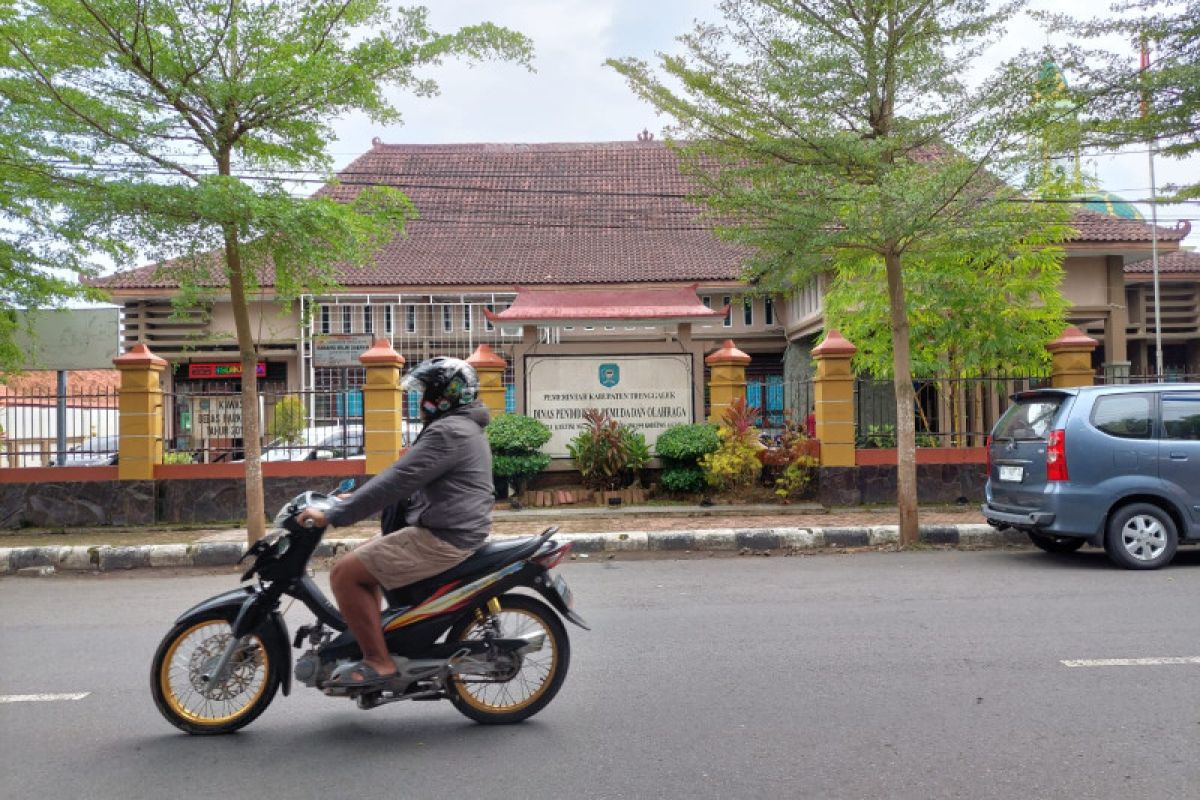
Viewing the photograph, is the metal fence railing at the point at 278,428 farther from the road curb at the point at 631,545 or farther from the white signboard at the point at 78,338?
the road curb at the point at 631,545

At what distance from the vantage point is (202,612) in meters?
4.38

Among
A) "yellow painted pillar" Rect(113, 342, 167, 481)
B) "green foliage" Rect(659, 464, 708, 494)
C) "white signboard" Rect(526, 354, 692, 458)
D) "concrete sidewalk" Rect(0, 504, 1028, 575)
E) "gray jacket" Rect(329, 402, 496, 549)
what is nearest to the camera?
"gray jacket" Rect(329, 402, 496, 549)

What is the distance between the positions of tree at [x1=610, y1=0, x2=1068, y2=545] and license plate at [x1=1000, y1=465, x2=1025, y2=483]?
1198 mm

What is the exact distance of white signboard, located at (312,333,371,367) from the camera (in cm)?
2567

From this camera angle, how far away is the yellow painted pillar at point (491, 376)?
1381 cm

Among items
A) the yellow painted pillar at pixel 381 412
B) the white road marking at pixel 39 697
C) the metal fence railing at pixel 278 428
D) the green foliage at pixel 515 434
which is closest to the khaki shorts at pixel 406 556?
the white road marking at pixel 39 697

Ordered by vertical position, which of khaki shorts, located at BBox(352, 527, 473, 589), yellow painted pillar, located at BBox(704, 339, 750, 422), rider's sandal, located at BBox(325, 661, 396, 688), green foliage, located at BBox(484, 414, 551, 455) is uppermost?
yellow painted pillar, located at BBox(704, 339, 750, 422)

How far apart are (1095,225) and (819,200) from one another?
53.3ft

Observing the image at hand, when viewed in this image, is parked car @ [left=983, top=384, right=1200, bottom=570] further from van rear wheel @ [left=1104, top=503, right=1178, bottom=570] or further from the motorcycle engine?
the motorcycle engine

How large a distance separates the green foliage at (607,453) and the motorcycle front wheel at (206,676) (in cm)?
908

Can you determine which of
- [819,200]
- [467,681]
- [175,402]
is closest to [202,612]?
[467,681]

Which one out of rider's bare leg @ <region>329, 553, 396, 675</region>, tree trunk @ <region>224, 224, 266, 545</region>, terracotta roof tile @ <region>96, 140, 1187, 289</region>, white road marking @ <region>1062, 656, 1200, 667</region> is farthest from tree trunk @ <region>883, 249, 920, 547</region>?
terracotta roof tile @ <region>96, 140, 1187, 289</region>

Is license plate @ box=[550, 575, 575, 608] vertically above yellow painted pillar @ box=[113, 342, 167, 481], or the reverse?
yellow painted pillar @ box=[113, 342, 167, 481]

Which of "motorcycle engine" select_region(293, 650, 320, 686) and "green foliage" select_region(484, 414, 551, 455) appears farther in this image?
"green foliage" select_region(484, 414, 551, 455)
